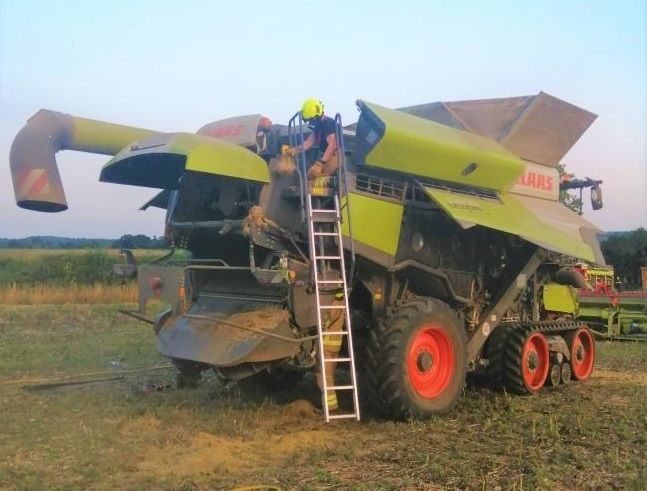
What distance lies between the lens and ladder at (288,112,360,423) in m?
6.61

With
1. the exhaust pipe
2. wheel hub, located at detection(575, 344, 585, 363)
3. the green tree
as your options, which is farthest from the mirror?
the green tree

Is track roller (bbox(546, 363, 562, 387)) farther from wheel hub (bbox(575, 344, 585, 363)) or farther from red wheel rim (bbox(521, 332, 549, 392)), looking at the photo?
wheel hub (bbox(575, 344, 585, 363))

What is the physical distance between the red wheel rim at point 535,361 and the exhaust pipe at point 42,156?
219 inches

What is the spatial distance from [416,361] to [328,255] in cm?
139

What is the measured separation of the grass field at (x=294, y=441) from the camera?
5043 mm

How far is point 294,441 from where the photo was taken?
20.4 feet

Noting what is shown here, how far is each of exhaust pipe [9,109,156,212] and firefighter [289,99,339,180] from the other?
88.9 inches

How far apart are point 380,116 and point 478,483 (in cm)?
356

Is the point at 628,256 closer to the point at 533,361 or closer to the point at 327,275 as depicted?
the point at 533,361

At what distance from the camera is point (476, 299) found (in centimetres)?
866

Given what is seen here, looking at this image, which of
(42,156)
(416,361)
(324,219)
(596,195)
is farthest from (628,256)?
(42,156)

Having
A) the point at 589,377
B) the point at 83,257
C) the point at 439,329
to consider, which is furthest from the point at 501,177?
the point at 83,257

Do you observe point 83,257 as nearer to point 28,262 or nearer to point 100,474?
point 28,262

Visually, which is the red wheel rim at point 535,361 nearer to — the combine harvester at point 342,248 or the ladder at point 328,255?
the combine harvester at point 342,248
